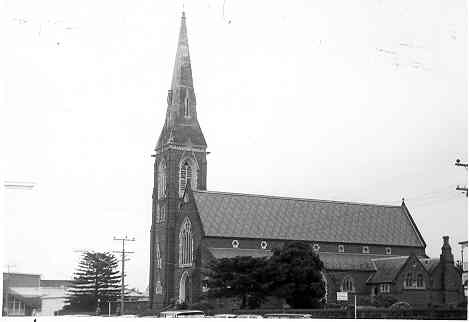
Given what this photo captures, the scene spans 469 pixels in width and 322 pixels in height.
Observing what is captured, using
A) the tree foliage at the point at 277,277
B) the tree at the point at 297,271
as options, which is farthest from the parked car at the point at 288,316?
the tree at the point at 297,271

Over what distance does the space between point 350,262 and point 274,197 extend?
632cm

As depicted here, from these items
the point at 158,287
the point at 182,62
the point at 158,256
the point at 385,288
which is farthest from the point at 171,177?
the point at 182,62

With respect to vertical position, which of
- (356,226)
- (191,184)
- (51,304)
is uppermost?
(191,184)

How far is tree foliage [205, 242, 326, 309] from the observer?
2288 centimetres

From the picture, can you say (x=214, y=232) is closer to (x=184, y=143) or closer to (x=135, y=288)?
(x=184, y=143)

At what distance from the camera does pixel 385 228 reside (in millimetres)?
26297

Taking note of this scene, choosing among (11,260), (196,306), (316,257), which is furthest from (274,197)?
(11,260)

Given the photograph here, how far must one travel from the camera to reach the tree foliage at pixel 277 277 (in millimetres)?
22875

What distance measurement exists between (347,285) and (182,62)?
11127 millimetres

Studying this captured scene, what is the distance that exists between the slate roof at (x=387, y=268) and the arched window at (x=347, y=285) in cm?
77

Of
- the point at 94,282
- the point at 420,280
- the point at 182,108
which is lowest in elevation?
the point at 94,282

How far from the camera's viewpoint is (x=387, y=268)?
26.0m

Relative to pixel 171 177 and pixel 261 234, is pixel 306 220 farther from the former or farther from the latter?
pixel 171 177

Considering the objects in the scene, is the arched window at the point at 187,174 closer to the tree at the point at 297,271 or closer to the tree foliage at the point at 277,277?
the tree foliage at the point at 277,277
